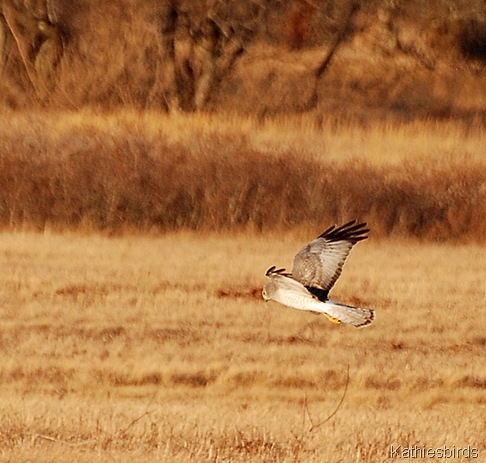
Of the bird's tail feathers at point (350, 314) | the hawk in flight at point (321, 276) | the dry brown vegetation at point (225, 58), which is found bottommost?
the dry brown vegetation at point (225, 58)

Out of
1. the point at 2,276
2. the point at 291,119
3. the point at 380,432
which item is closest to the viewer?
the point at 380,432

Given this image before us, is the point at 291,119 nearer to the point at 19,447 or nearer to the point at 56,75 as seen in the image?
the point at 56,75

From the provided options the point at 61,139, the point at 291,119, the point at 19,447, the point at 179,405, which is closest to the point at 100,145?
the point at 61,139

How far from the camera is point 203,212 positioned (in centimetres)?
1475

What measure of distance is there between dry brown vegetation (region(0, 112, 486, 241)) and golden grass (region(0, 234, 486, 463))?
2.38 ft

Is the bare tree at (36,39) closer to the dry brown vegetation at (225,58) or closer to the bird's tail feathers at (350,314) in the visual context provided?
the dry brown vegetation at (225,58)

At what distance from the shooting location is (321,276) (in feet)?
27.3

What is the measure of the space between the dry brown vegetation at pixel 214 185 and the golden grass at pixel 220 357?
726 mm

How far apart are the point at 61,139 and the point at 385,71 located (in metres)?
9.93

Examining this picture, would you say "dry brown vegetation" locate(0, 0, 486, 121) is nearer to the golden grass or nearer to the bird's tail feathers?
the golden grass

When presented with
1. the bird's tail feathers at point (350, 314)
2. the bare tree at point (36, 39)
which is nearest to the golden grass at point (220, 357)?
the bird's tail feathers at point (350, 314)

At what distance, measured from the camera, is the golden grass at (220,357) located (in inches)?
278

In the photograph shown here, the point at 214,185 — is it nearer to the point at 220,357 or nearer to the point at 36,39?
the point at 36,39

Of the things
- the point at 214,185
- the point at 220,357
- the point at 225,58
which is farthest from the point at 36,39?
the point at 220,357
